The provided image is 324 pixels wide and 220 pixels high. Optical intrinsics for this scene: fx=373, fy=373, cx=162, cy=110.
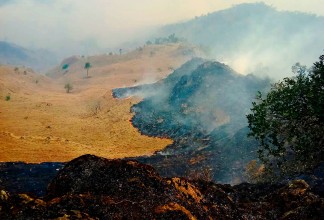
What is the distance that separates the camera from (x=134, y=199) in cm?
984

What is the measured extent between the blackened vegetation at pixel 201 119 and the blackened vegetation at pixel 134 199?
62.0 feet

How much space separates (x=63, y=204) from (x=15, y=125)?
4934 centimetres

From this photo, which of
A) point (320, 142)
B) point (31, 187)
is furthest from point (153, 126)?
point (320, 142)

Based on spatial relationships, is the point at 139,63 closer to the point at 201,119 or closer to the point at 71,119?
the point at 71,119

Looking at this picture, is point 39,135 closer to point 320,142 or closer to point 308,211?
point 320,142

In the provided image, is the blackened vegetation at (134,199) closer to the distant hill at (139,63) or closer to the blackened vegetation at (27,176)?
the blackened vegetation at (27,176)

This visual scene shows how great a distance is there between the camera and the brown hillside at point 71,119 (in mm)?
42344

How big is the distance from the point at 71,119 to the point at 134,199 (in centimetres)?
5757

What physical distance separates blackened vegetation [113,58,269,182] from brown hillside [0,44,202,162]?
3634 mm

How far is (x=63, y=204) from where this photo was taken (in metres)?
8.98

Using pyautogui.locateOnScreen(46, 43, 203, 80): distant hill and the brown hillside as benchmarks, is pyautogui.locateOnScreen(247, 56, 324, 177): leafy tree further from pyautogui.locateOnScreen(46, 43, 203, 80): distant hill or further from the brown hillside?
pyautogui.locateOnScreen(46, 43, 203, 80): distant hill

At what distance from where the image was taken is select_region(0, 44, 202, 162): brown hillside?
139 feet

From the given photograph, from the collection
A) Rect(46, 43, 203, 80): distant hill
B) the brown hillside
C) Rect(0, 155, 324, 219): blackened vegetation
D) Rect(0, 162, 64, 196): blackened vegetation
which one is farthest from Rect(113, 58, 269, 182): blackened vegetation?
Rect(46, 43, 203, 80): distant hill

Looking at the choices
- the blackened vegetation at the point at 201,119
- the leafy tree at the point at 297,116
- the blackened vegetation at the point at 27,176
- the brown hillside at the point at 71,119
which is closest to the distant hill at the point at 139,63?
the brown hillside at the point at 71,119
